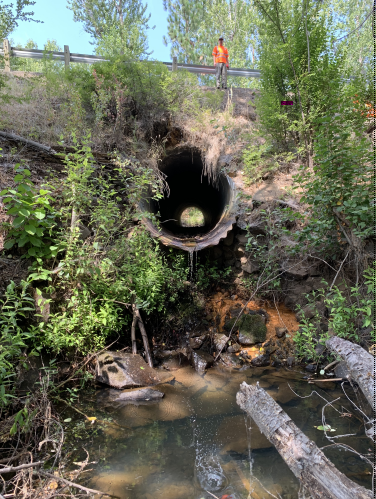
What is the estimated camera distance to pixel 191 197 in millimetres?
13062

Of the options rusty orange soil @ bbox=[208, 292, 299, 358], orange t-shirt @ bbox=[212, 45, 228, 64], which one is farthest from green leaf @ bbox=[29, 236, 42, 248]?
orange t-shirt @ bbox=[212, 45, 228, 64]

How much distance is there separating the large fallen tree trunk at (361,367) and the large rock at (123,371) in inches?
121

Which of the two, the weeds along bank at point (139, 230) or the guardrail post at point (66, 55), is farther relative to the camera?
the guardrail post at point (66, 55)

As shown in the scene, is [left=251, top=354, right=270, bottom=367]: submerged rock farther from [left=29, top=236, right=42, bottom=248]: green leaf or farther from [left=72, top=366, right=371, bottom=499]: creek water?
[left=29, top=236, right=42, bottom=248]: green leaf

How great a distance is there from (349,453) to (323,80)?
655 centimetres

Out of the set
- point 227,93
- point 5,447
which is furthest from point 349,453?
point 227,93

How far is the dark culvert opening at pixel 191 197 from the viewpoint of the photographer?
6652mm

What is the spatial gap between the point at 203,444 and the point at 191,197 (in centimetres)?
1045

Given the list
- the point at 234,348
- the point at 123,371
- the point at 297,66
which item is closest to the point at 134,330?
the point at 123,371

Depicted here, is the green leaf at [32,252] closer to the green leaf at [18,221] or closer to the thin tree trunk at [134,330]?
the green leaf at [18,221]

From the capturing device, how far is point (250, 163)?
7.67 meters

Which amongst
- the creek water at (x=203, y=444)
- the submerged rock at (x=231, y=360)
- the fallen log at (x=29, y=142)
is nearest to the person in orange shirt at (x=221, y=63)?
the fallen log at (x=29, y=142)

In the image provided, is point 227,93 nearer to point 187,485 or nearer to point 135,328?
point 135,328

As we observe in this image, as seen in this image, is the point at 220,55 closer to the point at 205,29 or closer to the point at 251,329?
the point at 251,329
